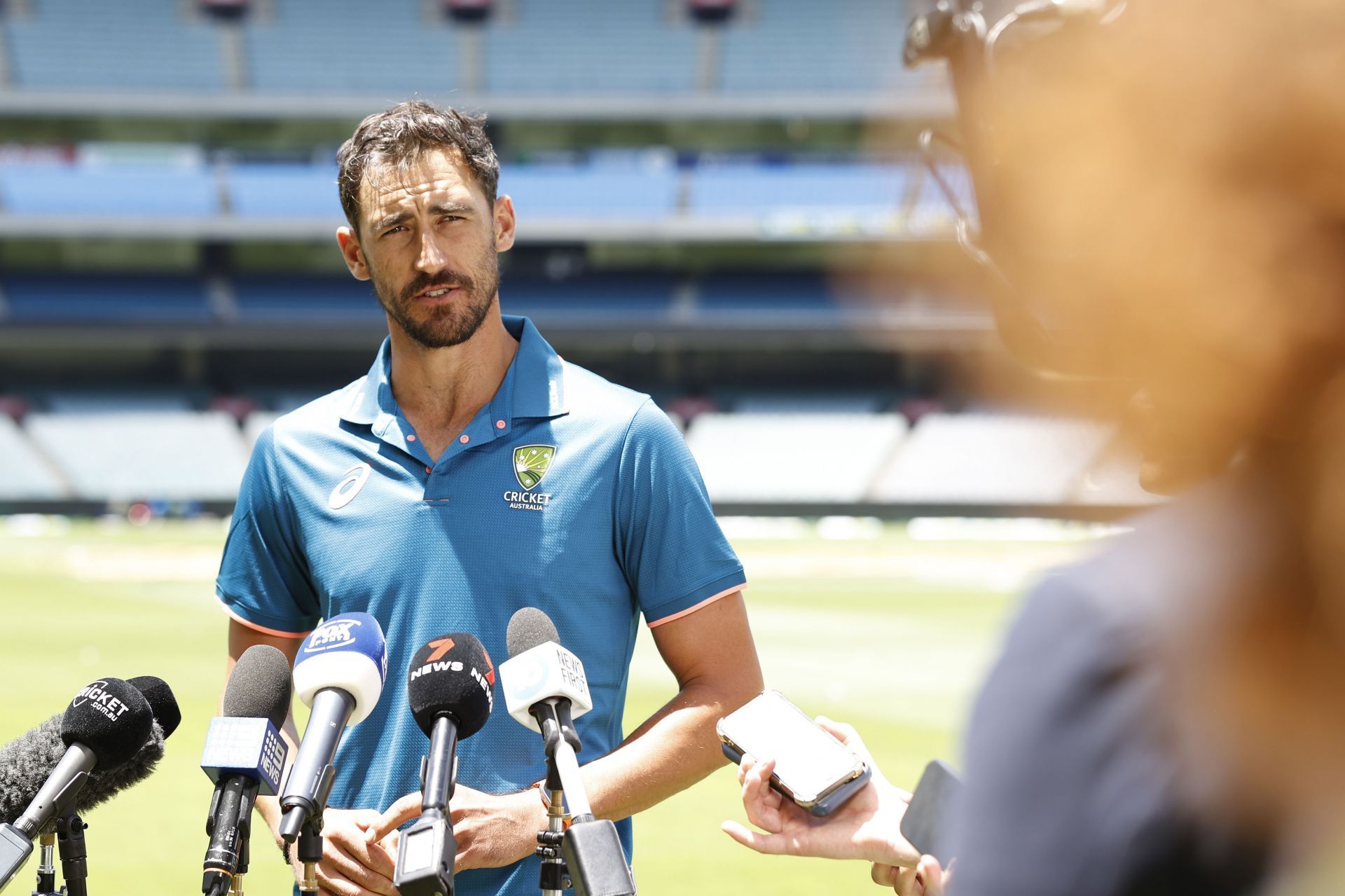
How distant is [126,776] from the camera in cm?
251

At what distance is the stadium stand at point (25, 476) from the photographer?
28.0 meters

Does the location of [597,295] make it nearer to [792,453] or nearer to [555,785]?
[792,453]

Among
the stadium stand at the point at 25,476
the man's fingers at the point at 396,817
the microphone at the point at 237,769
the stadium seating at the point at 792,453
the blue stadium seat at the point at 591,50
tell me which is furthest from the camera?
the blue stadium seat at the point at 591,50

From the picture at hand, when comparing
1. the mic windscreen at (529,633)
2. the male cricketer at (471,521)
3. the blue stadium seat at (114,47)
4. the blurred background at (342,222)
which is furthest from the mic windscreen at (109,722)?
the blue stadium seat at (114,47)

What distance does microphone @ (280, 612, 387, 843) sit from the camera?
168 cm

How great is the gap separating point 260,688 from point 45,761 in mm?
537

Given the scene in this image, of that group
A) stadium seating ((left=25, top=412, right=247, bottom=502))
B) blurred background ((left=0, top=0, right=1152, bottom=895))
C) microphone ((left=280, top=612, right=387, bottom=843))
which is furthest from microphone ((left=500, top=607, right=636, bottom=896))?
stadium seating ((left=25, top=412, right=247, bottom=502))

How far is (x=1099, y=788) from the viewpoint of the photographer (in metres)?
0.74

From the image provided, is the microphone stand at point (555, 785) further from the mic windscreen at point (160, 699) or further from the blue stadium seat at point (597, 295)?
the blue stadium seat at point (597, 295)

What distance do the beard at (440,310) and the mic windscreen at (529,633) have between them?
114cm

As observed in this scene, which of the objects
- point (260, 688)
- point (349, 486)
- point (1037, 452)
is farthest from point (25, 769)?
point (1037, 452)

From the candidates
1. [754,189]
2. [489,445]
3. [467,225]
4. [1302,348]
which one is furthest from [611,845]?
[754,189]

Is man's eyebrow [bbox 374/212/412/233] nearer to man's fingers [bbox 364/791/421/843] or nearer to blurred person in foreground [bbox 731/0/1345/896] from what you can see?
man's fingers [bbox 364/791/421/843]

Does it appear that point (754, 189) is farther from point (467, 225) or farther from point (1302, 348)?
point (1302, 348)
